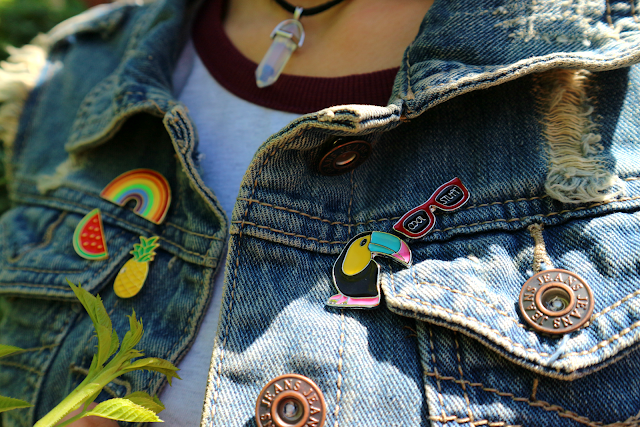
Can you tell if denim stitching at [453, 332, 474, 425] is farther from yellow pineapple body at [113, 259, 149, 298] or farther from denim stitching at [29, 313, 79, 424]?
denim stitching at [29, 313, 79, 424]

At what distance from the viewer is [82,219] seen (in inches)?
40.0

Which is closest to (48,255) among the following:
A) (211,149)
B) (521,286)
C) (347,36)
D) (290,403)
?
(211,149)

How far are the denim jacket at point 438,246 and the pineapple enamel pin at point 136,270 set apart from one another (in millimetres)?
18

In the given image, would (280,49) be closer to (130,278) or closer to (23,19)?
(130,278)

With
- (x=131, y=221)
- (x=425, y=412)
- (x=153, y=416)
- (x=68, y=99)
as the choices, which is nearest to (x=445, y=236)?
(x=425, y=412)

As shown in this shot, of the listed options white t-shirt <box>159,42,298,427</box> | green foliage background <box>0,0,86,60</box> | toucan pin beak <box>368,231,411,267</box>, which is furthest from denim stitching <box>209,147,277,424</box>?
green foliage background <box>0,0,86,60</box>

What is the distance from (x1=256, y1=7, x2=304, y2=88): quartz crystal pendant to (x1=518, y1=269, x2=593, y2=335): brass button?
680 millimetres

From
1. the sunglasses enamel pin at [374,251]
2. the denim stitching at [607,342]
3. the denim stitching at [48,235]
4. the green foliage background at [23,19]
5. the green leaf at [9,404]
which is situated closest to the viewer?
the green leaf at [9,404]

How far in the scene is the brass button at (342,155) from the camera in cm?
77

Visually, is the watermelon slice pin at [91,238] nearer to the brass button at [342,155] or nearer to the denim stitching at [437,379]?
the brass button at [342,155]

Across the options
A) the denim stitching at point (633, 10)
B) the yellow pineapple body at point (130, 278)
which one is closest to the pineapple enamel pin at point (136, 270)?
the yellow pineapple body at point (130, 278)

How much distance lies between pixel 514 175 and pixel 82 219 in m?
0.92

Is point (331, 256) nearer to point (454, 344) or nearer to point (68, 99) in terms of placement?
point (454, 344)

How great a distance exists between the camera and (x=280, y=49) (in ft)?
3.39
